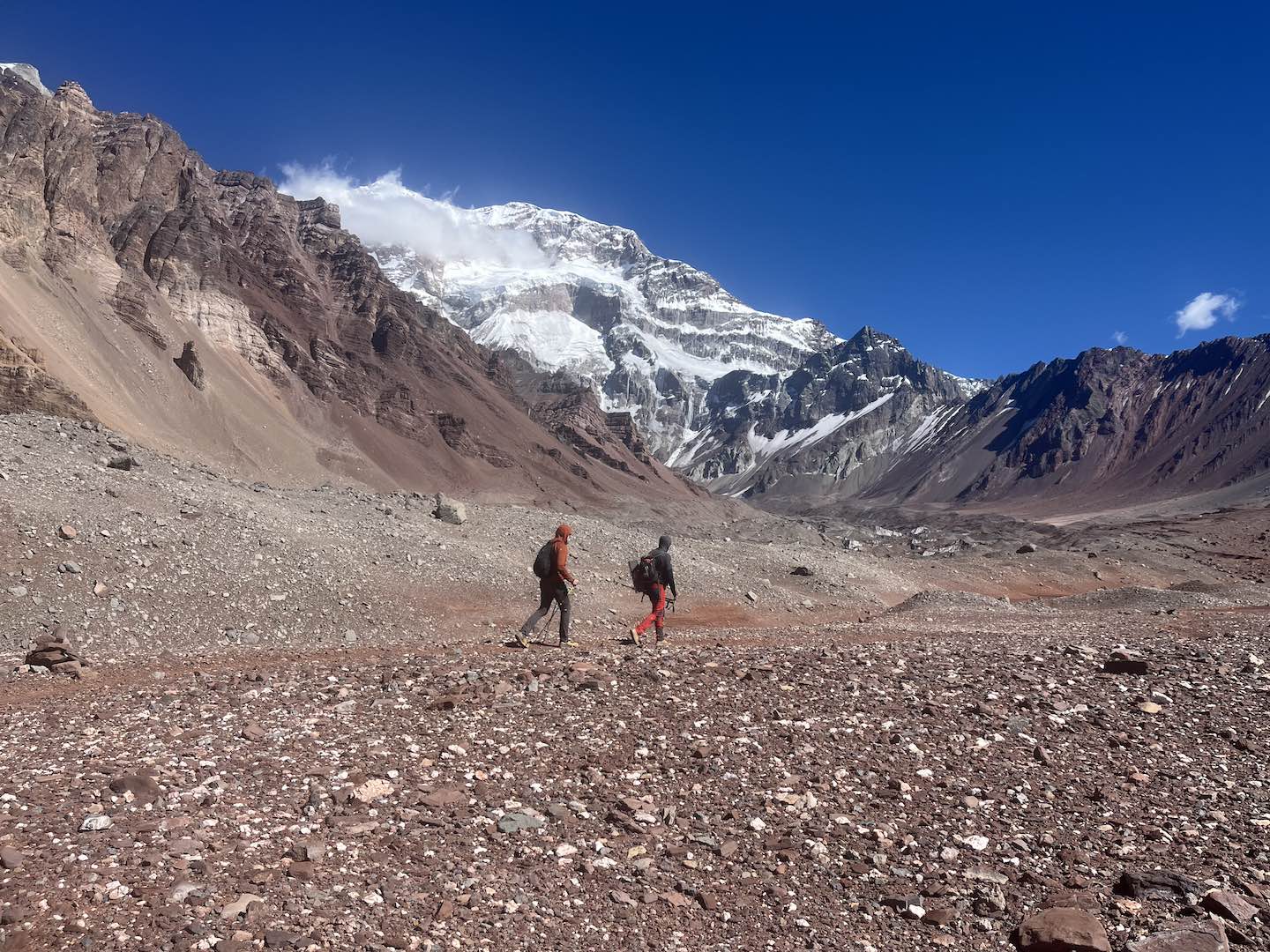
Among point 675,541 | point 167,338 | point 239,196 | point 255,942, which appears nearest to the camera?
point 255,942

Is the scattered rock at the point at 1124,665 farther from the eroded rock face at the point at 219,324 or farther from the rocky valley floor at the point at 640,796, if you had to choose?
the eroded rock face at the point at 219,324

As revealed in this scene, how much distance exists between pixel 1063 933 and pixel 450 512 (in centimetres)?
2657

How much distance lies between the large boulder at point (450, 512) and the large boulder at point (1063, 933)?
2594 centimetres

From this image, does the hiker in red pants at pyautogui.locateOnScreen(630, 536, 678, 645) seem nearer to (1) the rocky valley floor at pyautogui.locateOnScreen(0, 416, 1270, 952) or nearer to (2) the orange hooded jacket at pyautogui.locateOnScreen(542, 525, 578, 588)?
(2) the orange hooded jacket at pyautogui.locateOnScreen(542, 525, 578, 588)

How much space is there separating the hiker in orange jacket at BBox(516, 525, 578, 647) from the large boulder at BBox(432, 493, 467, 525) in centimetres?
1609

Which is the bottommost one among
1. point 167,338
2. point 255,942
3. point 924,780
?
point 255,942

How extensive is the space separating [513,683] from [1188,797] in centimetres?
652

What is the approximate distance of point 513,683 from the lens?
9.05 meters

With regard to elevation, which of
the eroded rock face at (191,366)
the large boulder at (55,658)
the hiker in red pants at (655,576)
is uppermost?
the eroded rock face at (191,366)

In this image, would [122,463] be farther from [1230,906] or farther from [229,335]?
[229,335]

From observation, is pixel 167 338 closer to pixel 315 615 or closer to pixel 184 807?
pixel 315 615

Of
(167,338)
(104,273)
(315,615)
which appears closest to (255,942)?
(315,615)

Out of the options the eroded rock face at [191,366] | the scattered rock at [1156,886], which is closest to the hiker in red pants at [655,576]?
the scattered rock at [1156,886]

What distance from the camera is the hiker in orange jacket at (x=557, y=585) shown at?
1342 cm
